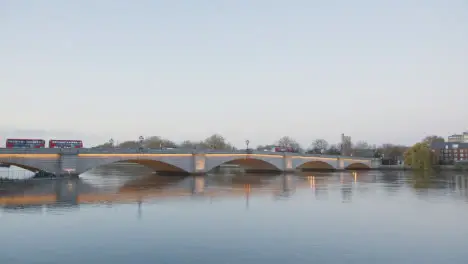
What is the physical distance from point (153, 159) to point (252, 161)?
86.6ft

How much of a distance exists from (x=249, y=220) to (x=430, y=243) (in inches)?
320

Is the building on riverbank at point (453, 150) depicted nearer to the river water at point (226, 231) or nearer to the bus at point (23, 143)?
the bus at point (23, 143)

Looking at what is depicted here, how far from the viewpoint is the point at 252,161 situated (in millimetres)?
78000

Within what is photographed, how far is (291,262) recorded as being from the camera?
12.9 metres

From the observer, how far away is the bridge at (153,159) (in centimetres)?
4359

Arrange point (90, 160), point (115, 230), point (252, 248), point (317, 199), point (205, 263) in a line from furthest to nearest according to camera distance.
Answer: point (90, 160) → point (317, 199) → point (115, 230) → point (252, 248) → point (205, 263)

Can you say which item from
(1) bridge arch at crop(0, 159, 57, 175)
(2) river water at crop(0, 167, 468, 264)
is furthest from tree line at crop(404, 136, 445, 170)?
(1) bridge arch at crop(0, 159, 57, 175)

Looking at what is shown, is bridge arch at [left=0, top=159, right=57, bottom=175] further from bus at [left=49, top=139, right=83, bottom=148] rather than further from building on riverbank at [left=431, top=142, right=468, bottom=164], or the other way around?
building on riverbank at [left=431, top=142, right=468, bottom=164]

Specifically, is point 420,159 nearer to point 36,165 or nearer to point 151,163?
point 151,163

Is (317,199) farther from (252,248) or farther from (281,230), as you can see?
(252,248)

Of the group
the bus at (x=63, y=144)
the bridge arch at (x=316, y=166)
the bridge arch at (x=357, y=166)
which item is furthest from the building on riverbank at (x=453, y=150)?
the bus at (x=63, y=144)

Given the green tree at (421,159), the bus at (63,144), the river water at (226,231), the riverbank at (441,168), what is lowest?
the riverbank at (441,168)

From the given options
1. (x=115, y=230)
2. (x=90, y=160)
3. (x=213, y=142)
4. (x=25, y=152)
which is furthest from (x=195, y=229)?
(x=213, y=142)

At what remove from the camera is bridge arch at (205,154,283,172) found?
2635 inches
